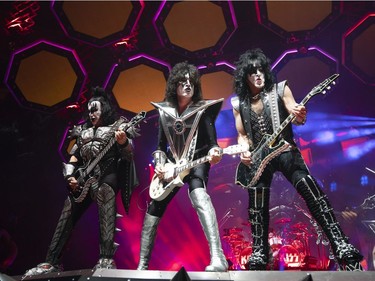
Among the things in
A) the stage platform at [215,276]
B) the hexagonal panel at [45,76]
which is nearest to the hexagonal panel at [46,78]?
the hexagonal panel at [45,76]

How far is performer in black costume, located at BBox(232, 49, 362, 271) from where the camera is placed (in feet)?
11.7

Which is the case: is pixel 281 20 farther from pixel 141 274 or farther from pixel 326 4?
pixel 141 274

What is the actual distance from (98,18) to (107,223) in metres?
4.46

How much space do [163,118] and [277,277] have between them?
6.46 feet

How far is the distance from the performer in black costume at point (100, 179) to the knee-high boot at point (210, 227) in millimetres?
919

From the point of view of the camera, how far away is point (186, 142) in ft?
13.9

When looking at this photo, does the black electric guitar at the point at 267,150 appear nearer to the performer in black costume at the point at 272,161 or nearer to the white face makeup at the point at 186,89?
the performer in black costume at the point at 272,161

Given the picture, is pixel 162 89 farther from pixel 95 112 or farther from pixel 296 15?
pixel 95 112

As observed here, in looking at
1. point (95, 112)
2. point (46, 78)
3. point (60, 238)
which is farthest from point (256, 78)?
point (46, 78)

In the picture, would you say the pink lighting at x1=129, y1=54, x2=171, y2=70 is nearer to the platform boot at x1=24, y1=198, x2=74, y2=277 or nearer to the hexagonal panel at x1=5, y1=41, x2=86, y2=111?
the hexagonal panel at x1=5, y1=41, x2=86, y2=111

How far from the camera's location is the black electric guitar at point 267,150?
3.89 metres

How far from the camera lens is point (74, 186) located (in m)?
4.52

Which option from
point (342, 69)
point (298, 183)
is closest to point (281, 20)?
point (342, 69)

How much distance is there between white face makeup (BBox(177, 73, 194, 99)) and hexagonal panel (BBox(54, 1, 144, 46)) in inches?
140
